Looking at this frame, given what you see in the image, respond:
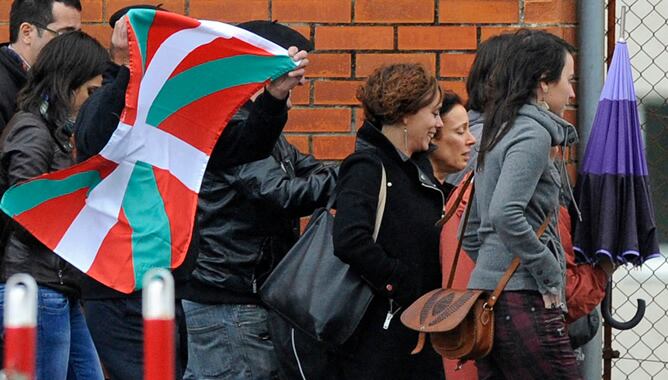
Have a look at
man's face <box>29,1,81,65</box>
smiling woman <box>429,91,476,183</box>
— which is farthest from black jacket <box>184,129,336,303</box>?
man's face <box>29,1,81,65</box>

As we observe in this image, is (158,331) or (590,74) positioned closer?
(158,331)

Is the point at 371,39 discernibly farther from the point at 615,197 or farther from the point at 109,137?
the point at 109,137

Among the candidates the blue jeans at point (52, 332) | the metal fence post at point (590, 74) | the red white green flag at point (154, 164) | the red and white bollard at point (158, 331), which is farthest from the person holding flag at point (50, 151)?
the red and white bollard at point (158, 331)

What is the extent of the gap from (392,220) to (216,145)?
0.65 m

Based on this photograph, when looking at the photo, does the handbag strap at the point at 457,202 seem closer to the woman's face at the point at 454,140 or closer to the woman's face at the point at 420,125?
the woman's face at the point at 420,125

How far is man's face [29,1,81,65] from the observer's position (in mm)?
5359

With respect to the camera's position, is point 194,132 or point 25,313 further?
point 194,132

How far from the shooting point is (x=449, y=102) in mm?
5105

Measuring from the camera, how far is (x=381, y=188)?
460 cm

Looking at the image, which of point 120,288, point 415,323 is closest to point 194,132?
point 120,288

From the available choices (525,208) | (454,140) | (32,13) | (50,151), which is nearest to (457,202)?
(525,208)

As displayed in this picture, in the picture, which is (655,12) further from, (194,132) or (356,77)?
(194,132)

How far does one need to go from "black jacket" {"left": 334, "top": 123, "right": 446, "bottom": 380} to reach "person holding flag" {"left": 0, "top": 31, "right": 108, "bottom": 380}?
927 mm

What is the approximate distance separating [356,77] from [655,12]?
1.31 meters
